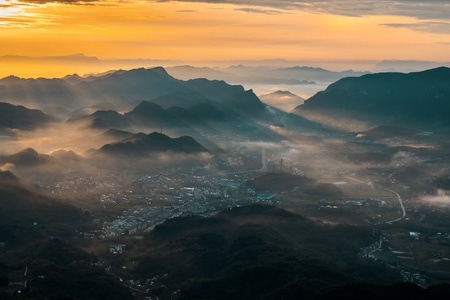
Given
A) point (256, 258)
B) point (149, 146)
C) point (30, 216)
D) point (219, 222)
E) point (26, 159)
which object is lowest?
point (149, 146)

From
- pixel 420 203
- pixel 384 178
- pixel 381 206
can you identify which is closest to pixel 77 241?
pixel 381 206

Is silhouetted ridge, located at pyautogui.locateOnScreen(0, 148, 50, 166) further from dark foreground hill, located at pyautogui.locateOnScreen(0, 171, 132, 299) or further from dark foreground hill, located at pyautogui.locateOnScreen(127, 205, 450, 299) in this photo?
dark foreground hill, located at pyautogui.locateOnScreen(127, 205, 450, 299)

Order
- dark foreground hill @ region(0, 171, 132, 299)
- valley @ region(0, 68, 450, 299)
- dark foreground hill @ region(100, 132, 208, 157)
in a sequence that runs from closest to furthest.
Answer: dark foreground hill @ region(0, 171, 132, 299) < valley @ region(0, 68, 450, 299) < dark foreground hill @ region(100, 132, 208, 157)

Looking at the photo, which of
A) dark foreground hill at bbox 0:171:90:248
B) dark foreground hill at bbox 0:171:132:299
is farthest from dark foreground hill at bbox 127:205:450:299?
dark foreground hill at bbox 0:171:90:248

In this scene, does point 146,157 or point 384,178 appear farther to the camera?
point 146,157

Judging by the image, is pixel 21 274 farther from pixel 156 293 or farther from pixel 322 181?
pixel 322 181

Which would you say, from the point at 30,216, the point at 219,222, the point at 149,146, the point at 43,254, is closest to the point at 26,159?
Answer: the point at 149,146

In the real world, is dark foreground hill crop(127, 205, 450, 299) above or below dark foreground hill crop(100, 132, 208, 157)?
above

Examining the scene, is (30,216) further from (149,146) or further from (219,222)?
(149,146)
